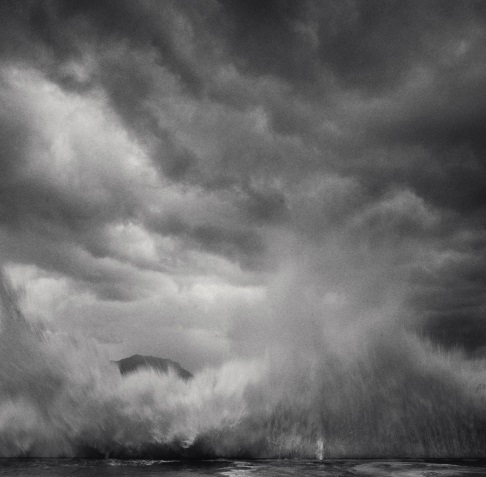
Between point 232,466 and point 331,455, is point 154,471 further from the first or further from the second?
point 331,455

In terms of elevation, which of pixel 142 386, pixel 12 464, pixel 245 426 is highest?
pixel 142 386

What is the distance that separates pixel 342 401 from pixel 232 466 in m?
11.4

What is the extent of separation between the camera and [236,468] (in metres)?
22.6

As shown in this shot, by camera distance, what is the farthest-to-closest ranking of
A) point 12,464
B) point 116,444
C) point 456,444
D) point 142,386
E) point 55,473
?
point 456,444 < point 142,386 < point 116,444 < point 12,464 < point 55,473

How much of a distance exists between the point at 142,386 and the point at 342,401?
47.7ft

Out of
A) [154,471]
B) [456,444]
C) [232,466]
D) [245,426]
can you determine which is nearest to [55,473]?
[154,471]

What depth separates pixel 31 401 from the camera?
91.5 ft

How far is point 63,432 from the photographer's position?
89.2 feet

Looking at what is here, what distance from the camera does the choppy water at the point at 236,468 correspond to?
2039 cm

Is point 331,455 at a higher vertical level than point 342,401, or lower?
lower

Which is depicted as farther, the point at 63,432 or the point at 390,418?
the point at 390,418

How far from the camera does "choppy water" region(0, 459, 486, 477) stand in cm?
2039

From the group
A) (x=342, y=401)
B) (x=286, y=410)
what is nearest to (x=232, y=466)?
(x=286, y=410)

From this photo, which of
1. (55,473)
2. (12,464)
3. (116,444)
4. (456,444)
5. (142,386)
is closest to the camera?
(55,473)
